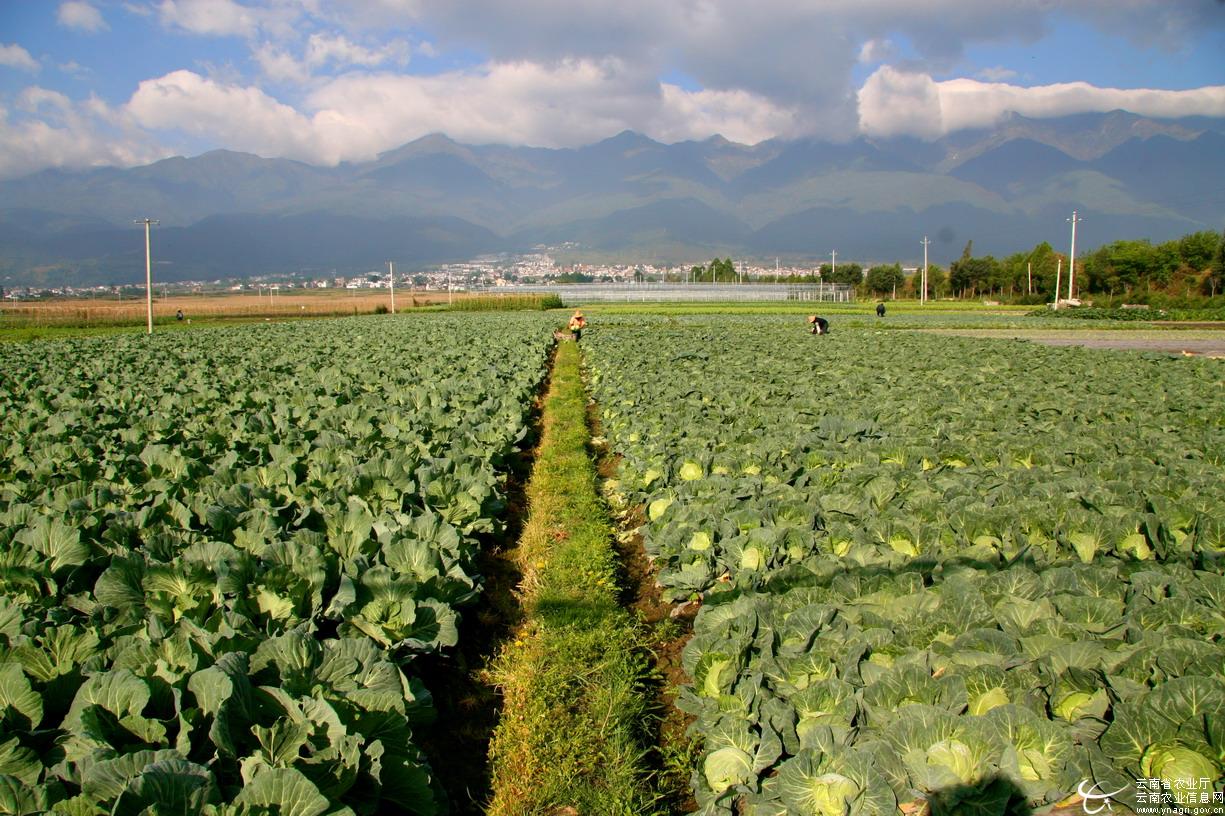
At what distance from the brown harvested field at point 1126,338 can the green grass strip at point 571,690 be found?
94.8 feet

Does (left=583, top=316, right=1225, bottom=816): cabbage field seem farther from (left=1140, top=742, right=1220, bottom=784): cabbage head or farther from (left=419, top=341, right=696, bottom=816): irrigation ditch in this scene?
(left=419, top=341, right=696, bottom=816): irrigation ditch

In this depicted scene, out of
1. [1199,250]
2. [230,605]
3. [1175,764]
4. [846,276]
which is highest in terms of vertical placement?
[846,276]

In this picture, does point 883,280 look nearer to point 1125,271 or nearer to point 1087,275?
point 1087,275

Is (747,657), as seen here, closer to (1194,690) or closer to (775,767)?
(775,767)

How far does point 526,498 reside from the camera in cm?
928

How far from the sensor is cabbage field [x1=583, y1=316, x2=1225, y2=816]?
2.86m

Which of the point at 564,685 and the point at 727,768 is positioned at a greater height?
the point at 727,768

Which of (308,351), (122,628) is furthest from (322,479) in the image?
(308,351)

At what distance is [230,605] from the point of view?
13.3 feet

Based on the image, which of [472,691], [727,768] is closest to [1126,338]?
[472,691]

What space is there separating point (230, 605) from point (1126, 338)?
1748 inches

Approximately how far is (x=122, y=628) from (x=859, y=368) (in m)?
16.1

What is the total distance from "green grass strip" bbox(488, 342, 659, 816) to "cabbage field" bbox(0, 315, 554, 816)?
64cm

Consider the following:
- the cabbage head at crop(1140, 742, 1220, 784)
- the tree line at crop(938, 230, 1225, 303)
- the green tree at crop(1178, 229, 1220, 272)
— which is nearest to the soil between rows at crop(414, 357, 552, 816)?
the cabbage head at crop(1140, 742, 1220, 784)
